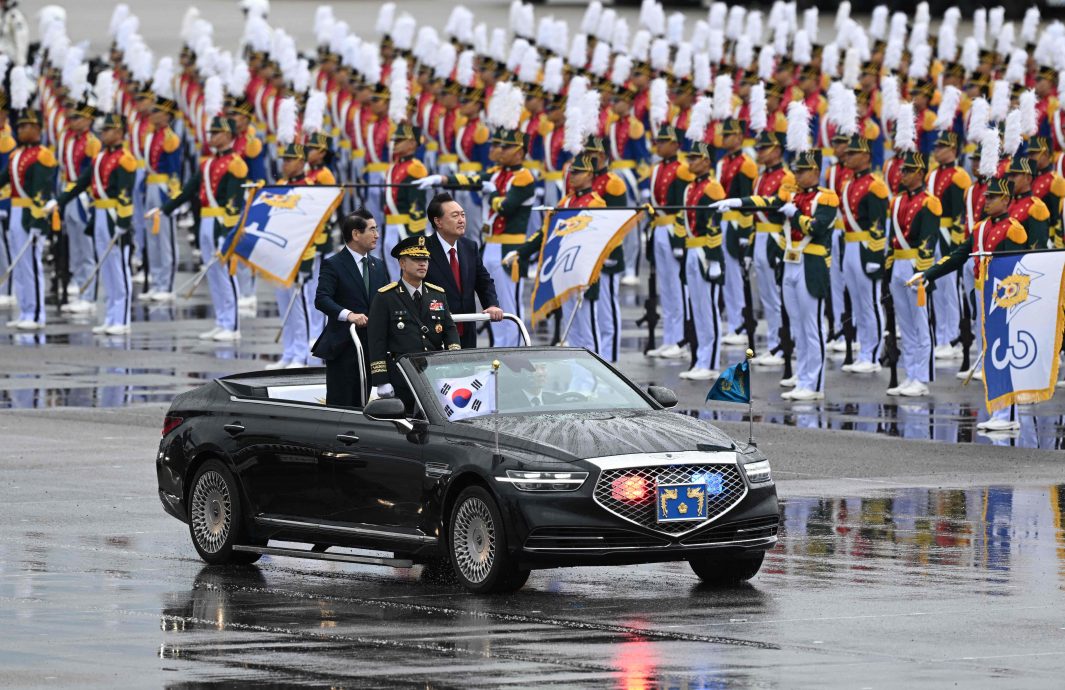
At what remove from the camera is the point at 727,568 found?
1216 centimetres

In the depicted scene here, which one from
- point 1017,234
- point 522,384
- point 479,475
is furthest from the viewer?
point 1017,234

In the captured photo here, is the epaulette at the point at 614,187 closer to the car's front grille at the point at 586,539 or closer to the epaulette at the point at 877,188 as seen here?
the epaulette at the point at 877,188

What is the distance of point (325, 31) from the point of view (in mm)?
38656

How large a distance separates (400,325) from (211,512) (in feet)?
4.49

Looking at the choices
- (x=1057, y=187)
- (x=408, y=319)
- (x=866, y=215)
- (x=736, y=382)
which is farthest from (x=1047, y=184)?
(x=408, y=319)

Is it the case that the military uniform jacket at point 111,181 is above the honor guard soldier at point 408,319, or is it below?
above

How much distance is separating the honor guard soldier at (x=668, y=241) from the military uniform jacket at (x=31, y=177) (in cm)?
670

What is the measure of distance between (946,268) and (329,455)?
847 centimetres

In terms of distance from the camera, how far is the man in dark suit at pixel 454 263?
15594 millimetres

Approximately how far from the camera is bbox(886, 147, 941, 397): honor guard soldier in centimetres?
2194

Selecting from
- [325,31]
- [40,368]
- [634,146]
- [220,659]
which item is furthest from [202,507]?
[325,31]

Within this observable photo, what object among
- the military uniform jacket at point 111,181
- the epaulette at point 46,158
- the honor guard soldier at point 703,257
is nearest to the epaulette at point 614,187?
the honor guard soldier at point 703,257

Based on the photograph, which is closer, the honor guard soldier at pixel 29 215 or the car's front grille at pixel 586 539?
the car's front grille at pixel 586 539

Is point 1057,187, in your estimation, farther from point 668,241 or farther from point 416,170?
point 416,170
